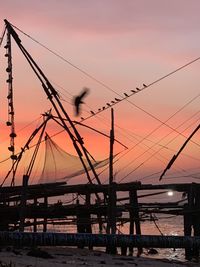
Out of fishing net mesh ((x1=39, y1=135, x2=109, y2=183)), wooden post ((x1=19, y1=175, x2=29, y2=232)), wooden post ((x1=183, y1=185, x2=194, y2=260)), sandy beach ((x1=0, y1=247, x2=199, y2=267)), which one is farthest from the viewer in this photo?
fishing net mesh ((x1=39, y1=135, x2=109, y2=183))

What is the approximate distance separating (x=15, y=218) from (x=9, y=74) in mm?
5766

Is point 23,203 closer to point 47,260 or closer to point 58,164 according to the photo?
point 47,260

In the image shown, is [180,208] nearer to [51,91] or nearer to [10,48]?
[51,91]

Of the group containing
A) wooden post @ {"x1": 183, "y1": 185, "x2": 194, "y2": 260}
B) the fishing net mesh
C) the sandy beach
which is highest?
the fishing net mesh

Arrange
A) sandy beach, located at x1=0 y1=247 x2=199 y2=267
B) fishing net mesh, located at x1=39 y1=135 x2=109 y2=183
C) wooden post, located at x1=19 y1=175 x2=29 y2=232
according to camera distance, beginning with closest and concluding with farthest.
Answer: sandy beach, located at x1=0 y1=247 x2=199 y2=267 → wooden post, located at x1=19 y1=175 x2=29 y2=232 → fishing net mesh, located at x1=39 y1=135 x2=109 y2=183

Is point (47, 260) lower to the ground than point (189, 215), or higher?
lower

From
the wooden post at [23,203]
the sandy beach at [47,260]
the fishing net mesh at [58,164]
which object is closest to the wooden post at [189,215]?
the sandy beach at [47,260]

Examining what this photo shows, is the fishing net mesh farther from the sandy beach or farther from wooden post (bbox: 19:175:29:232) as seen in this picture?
the sandy beach

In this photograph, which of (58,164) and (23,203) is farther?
(58,164)

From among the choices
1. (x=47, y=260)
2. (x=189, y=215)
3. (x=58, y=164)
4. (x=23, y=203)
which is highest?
(x=58, y=164)

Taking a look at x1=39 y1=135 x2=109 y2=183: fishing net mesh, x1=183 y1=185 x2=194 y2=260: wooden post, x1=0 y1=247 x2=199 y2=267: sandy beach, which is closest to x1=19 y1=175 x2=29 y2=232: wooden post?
x1=0 y1=247 x2=199 y2=267: sandy beach

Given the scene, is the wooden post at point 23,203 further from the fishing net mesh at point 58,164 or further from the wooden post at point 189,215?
the fishing net mesh at point 58,164

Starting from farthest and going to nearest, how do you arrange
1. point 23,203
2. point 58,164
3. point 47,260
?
1. point 58,164
2. point 23,203
3. point 47,260

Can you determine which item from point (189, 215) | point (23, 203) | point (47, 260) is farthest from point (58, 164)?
point (47, 260)
